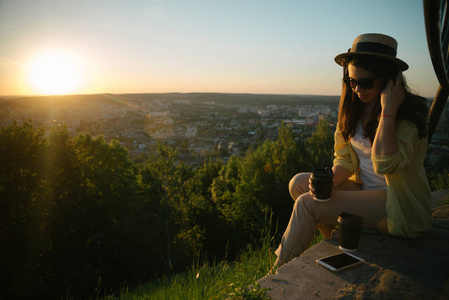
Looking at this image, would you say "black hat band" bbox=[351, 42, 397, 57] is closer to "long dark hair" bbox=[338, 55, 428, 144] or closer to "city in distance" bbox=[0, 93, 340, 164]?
"long dark hair" bbox=[338, 55, 428, 144]

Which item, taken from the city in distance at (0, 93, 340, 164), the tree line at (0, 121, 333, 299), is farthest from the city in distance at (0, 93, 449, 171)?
the tree line at (0, 121, 333, 299)

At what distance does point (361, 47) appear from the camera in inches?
81.4

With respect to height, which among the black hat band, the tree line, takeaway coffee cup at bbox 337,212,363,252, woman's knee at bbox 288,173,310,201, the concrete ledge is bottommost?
the tree line

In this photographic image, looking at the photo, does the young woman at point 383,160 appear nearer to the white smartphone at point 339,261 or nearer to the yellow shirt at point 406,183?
the yellow shirt at point 406,183

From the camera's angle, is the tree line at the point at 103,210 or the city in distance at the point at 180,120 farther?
the city in distance at the point at 180,120

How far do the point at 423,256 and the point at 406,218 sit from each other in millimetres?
270

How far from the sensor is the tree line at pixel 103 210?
1017 centimetres

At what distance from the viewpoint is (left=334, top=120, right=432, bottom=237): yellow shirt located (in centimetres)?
192

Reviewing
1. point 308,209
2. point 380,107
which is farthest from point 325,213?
point 380,107

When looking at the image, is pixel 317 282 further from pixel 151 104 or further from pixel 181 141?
pixel 151 104

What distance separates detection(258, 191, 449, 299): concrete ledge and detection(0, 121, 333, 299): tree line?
21.3 ft

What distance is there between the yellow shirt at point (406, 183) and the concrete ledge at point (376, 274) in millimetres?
153

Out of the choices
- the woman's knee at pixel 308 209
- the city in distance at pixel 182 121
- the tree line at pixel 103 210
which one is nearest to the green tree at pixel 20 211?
the tree line at pixel 103 210

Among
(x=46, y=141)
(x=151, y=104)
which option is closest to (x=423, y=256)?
(x=46, y=141)
